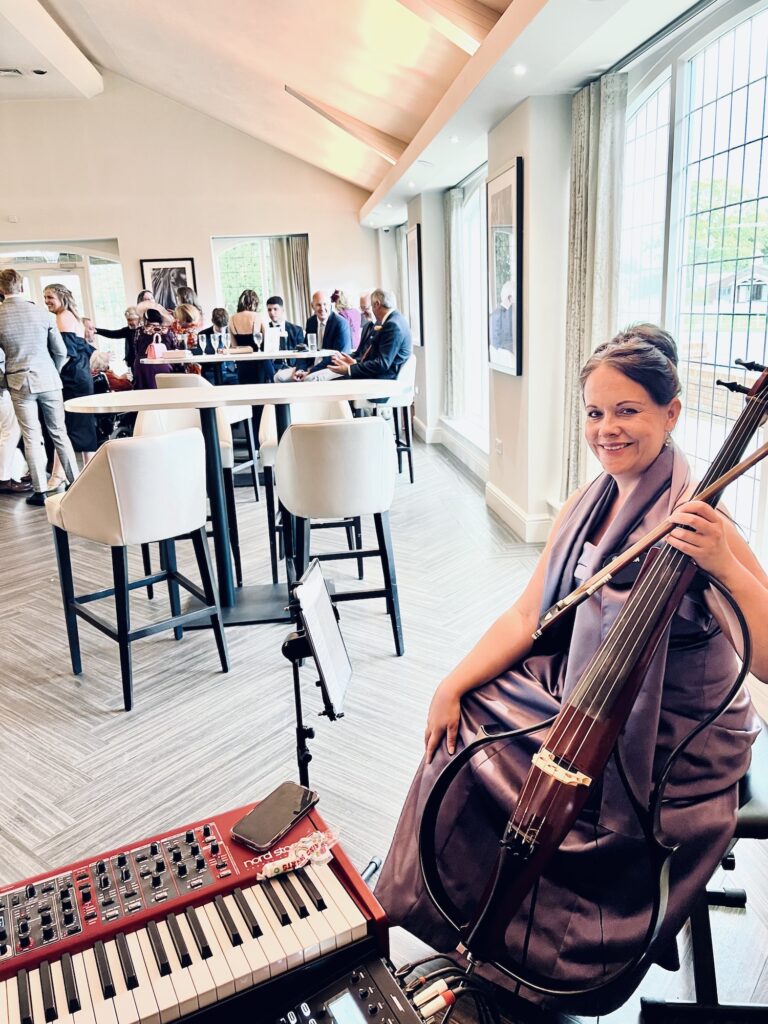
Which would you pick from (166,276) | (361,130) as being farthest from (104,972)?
(166,276)

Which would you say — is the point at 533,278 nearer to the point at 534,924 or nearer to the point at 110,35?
the point at 534,924

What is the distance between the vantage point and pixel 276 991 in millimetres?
923

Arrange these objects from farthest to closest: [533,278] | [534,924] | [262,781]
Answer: [533,278] → [262,781] → [534,924]

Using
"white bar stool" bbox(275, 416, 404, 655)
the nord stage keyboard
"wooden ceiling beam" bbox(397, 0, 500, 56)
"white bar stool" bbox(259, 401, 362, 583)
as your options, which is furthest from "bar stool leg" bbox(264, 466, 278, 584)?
the nord stage keyboard

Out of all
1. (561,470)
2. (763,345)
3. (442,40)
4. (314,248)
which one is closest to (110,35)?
(314,248)

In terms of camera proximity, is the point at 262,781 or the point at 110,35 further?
the point at 110,35

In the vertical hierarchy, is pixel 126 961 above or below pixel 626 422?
below

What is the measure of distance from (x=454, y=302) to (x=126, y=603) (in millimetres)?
4984

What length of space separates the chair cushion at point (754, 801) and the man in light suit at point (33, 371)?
537 cm

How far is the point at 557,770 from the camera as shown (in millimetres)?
Answer: 1060

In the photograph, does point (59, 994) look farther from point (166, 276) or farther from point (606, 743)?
point (166, 276)

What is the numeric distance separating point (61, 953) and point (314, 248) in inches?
400

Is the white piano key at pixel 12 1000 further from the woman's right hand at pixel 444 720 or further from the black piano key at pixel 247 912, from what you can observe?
the woman's right hand at pixel 444 720

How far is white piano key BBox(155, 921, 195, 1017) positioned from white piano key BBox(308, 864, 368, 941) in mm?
206
